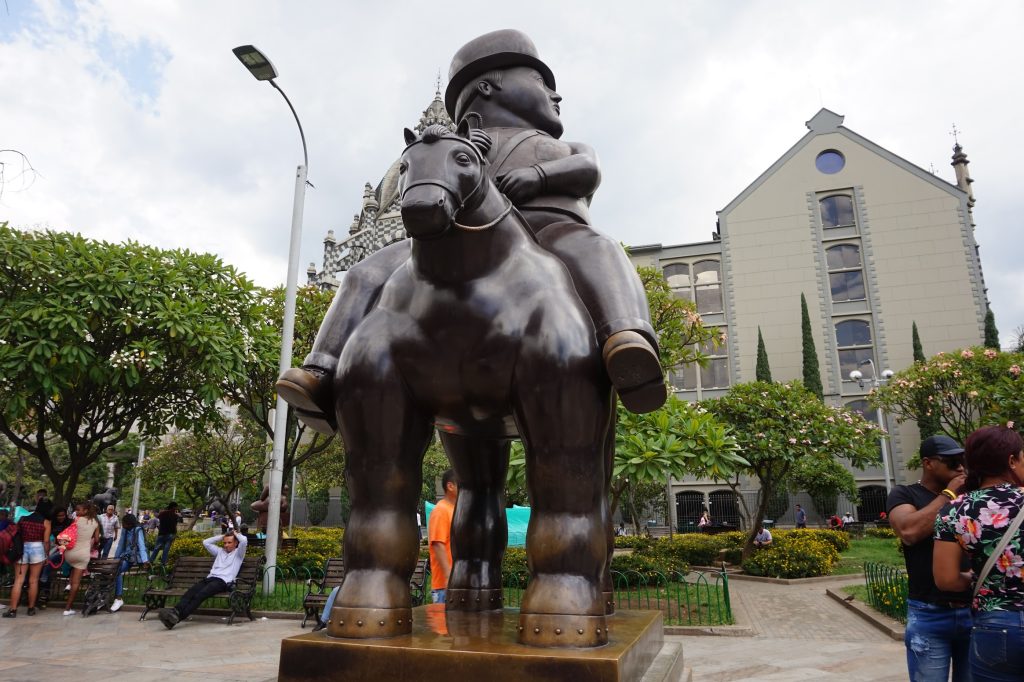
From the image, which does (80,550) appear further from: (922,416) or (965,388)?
(922,416)

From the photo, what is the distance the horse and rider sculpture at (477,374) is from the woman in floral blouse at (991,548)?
4.94ft

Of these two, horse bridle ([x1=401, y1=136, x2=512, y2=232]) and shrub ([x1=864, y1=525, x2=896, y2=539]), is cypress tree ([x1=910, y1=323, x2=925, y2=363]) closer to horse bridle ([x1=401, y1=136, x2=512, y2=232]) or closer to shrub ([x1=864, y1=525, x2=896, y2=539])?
shrub ([x1=864, y1=525, x2=896, y2=539])

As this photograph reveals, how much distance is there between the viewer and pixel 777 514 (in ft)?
107

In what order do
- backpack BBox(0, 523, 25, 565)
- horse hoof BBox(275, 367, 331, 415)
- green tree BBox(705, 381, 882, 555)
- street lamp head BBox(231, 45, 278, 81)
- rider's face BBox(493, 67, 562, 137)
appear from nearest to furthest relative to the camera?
1. horse hoof BBox(275, 367, 331, 415)
2. rider's face BBox(493, 67, 562, 137)
3. backpack BBox(0, 523, 25, 565)
4. street lamp head BBox(231, 45, 278, 81)
5. green tree BBox(705, 381, 882, 555)

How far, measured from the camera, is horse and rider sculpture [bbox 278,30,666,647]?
6.98ft

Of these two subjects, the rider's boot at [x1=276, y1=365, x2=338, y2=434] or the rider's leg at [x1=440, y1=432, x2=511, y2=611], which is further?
the rider's leg at [x1=440, y1=432, x2=511, y2=611]

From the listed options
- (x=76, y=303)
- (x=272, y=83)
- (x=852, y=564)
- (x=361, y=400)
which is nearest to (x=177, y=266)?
(x=76, y=303)

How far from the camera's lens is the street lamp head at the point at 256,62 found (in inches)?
448

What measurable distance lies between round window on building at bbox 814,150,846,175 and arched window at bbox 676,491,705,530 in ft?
57.9

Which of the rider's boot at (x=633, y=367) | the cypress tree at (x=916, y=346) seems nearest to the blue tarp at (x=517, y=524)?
the rider's boot at (x=633, y=367)

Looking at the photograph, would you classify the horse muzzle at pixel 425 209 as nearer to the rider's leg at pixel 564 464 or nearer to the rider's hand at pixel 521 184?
the rider's leg at pixel 564 464

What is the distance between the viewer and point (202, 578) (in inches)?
432

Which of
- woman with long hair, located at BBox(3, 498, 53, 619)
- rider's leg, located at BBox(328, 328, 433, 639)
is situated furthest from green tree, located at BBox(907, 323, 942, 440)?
rider's leg, located at BBox(328, 328, 433, 639)

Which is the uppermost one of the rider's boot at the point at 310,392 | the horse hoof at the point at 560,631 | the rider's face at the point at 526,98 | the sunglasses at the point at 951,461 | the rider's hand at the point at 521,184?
the rider's face at the point at 526,98
